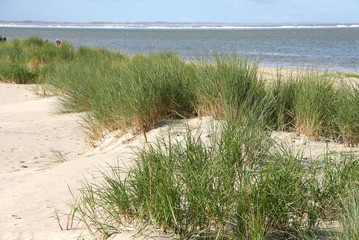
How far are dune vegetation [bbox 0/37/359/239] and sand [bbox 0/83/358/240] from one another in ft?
0.60

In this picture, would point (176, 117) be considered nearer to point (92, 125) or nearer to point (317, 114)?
point (92, 125)

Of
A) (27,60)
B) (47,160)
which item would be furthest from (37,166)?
(27,60)

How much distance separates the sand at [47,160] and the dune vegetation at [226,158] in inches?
7.2

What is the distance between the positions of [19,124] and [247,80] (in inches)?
171

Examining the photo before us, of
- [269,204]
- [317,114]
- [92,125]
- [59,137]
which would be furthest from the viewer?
[59,137]

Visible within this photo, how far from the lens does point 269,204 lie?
259 centimetres

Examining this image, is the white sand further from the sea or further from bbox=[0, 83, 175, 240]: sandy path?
the sea

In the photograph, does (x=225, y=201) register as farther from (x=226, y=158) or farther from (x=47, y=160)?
(x=47, y=160)

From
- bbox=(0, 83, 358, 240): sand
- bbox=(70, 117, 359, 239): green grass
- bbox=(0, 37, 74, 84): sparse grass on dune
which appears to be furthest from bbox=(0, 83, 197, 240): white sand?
bbox=(0, 37, 74, 84): sparse grass on dune

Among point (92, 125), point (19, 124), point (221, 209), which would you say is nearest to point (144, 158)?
point (221, 209)

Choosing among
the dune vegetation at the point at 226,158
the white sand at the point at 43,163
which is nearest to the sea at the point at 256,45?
the dune vegetation at the point at 226,158

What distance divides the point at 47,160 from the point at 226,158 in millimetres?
3326

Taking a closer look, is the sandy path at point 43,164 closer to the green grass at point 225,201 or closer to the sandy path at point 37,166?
the sandy path at point 37,166

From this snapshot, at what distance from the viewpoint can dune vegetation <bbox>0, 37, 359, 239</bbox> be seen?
2600 mm
